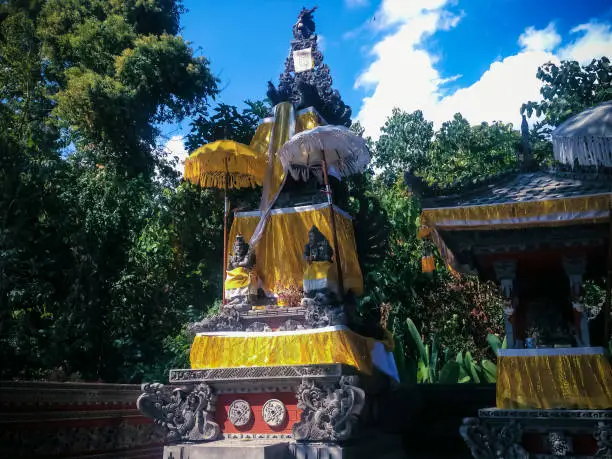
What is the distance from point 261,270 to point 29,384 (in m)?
4.41

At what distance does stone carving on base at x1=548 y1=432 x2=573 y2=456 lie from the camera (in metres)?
5.89

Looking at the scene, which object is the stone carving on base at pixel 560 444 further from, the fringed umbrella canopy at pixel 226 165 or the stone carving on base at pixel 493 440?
the fringed umbrella canopy at pixel 226 165

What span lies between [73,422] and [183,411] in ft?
5.13

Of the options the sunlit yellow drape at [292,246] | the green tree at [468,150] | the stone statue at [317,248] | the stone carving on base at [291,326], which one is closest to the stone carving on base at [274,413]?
the stone carving on base at [291,326]

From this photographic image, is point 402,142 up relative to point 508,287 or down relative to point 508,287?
up

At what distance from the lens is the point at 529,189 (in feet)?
21.7

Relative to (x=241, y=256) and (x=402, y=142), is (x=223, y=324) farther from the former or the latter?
(x=402, y=142)

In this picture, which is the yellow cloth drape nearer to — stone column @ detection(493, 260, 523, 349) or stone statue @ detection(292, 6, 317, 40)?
stone statue @ detection(292, 6, 317, 40)

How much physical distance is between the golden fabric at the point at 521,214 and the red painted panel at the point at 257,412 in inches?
129

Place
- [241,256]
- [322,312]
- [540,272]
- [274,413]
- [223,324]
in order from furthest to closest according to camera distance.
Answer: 1. [241,256]
2. [223,324]
3. [322,312]
4. [274,413]
5. [540,272]

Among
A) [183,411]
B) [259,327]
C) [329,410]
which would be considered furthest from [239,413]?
[329,410]

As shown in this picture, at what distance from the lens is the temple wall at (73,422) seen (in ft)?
23.1

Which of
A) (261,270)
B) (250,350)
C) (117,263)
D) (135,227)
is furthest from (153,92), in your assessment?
(250,350)

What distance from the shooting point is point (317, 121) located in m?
11.3
